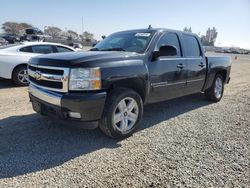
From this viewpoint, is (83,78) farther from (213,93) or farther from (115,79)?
(213,93)

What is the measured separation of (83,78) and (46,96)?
710mm

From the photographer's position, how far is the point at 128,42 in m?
4.92

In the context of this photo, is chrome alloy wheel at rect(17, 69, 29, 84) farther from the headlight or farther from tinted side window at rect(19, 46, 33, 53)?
the headlight

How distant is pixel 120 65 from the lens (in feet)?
12.9

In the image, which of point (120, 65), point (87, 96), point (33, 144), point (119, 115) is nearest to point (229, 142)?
point (119, 115)

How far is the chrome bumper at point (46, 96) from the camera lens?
3.62 meters

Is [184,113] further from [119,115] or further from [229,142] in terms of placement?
[119,115]

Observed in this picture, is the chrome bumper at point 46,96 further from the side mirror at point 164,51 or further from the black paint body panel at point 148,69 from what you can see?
the side mirror at point 164,51

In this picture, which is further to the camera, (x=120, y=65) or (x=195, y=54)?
(x=195, y=54)

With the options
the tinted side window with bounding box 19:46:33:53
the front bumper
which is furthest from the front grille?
the tinted side window with bounding box 19:46:33:53

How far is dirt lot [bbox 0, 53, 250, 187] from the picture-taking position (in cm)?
298

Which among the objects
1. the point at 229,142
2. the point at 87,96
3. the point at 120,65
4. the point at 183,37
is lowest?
the point at 229,142

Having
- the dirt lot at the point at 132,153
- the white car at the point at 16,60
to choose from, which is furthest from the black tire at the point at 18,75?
the dirt lot at the point at 132,153

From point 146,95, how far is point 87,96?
135 centimetres
